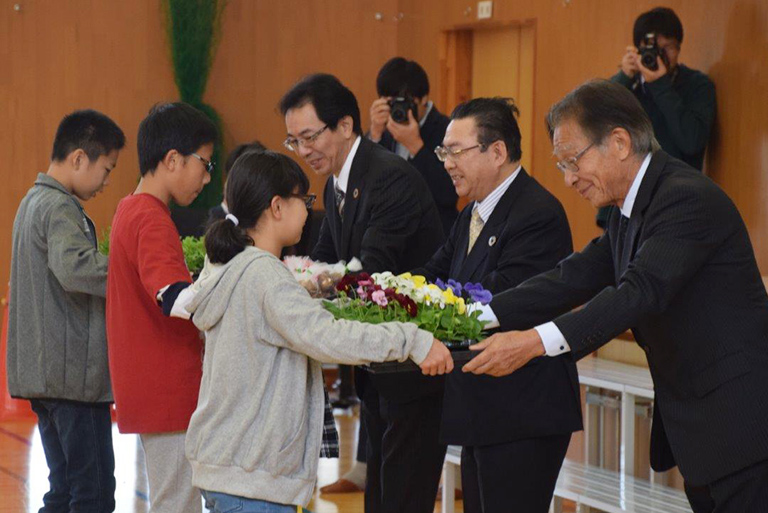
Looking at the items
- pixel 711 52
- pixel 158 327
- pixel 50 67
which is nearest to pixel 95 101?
pixel 50 67

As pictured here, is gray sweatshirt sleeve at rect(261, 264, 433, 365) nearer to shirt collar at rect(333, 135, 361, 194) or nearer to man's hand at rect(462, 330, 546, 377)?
man's hand at rect(462, 330, 546, 377)

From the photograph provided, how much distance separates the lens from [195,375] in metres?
3.00

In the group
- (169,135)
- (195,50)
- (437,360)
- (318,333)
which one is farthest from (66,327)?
(195,50)

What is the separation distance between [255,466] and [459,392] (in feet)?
2.16

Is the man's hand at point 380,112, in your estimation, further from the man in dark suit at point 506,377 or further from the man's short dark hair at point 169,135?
the man's short dark hair at point 169,135

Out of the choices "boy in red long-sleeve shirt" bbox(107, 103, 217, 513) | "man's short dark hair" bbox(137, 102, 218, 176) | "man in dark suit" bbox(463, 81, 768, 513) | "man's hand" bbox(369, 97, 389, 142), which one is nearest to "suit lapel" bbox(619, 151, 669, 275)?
"man in dark suit" bbox(463, 81, 768, 513)

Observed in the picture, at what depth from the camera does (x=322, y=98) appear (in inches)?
140

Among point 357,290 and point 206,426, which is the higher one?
point 357,290

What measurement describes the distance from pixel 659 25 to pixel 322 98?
2331mm

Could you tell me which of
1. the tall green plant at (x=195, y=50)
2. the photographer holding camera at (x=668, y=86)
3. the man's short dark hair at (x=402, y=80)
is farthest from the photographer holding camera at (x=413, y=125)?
the tall green plant at (x=195, y=50)

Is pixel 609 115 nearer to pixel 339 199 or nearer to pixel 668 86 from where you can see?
pixel 339 199

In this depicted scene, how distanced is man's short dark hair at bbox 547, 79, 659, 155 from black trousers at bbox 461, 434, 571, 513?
82 cm

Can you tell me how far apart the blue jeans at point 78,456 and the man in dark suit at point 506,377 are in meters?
1.11

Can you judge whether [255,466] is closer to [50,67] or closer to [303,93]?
[303,93]
